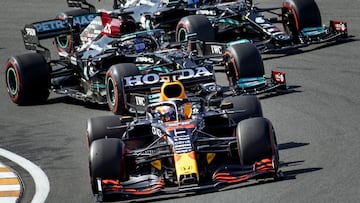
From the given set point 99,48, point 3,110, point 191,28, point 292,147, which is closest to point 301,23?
point 191,28

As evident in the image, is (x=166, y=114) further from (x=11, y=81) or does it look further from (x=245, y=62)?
(x=11, y=81)

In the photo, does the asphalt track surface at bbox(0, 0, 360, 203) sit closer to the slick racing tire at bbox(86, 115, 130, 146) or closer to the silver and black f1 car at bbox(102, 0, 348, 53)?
the silver and black f1 car at bbox(102, 0, 348, 53)

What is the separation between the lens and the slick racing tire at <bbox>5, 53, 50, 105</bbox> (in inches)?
914

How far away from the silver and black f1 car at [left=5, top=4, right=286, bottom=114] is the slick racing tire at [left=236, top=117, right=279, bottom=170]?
4.23m

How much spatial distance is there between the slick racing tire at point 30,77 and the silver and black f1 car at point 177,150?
667 cm

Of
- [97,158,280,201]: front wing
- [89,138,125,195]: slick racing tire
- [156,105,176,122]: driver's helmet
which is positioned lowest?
[97,158,280,201]: front wing

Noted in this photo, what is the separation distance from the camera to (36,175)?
680 inches

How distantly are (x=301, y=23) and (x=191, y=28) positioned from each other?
270cm

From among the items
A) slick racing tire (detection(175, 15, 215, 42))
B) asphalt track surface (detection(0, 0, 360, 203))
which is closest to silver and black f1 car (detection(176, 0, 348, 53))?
slick racing tire (detection(175, 15, 215, 42))

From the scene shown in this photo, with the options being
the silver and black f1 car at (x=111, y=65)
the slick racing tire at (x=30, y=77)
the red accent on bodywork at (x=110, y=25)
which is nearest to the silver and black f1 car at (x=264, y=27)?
the silver and black f1 car at (x=111, y=65)

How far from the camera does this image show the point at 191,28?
25.8 metres

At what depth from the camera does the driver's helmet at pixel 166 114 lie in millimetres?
16375

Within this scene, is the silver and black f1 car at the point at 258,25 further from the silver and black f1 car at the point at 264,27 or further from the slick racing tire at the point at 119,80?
the slick racing tire at the point at 119,80

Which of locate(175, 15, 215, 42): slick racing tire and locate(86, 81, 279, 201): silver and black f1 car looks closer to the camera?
locate(86, 81, 279, 201): silver and black f1 car
